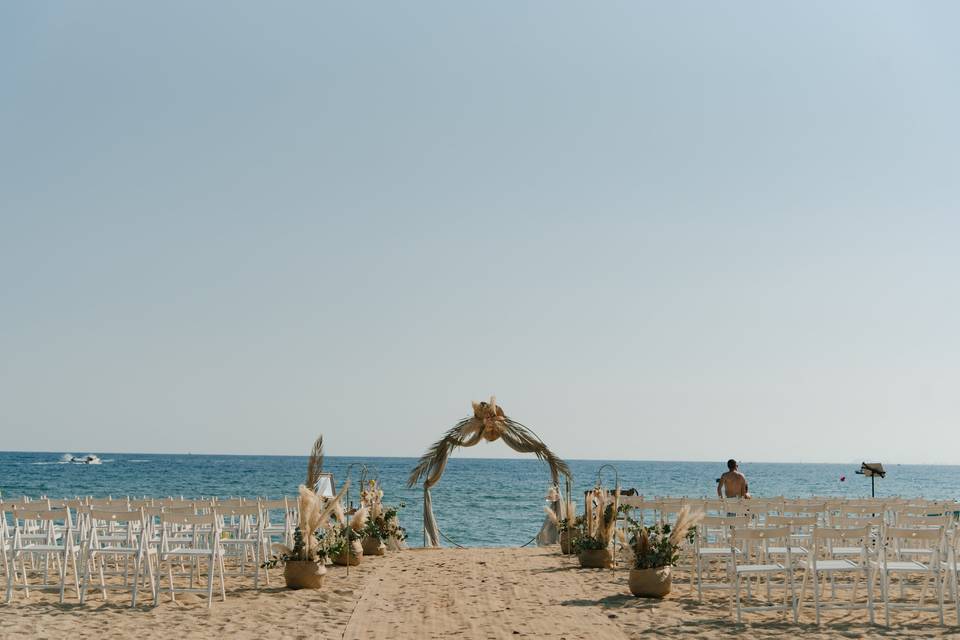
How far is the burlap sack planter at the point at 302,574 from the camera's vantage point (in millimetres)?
10039

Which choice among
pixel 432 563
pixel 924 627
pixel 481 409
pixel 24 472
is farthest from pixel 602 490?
pixel 24 472

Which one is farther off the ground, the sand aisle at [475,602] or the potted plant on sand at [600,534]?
the potted plant on sand at [600,534]

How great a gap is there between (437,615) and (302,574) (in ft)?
6.81

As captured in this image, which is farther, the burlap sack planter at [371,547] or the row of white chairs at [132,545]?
the burlap sack planter at [371,547]

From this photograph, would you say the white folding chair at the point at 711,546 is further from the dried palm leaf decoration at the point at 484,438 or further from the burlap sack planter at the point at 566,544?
the dried palm leaf decoration at the point at 484,438

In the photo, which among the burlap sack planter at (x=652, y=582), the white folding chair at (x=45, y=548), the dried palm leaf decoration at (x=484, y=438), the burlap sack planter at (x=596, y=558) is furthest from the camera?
the dried palm leaf decoration at (x=484, y=438)

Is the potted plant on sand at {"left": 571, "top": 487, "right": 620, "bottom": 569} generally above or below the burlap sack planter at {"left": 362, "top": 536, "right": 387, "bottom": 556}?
above

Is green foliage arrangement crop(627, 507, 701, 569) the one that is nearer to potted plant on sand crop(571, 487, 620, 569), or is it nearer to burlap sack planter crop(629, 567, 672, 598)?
burlap sack planter crop(629, 567, 672, 598)

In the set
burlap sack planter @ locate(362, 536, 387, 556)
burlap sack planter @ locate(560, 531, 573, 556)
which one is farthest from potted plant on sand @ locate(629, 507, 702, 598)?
burlap sack planter @ locate(362, 536, 387, 556)

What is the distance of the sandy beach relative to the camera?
7.73m

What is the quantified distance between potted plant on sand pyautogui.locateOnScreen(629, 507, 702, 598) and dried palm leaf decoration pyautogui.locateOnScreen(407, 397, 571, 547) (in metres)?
6.01

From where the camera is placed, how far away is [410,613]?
8719 mm

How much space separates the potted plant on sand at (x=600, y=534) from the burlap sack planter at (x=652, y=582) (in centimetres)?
212

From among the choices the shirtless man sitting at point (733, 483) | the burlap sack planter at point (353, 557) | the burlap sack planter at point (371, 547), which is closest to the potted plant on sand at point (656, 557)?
the burlap sack planter at point (353, 557)
